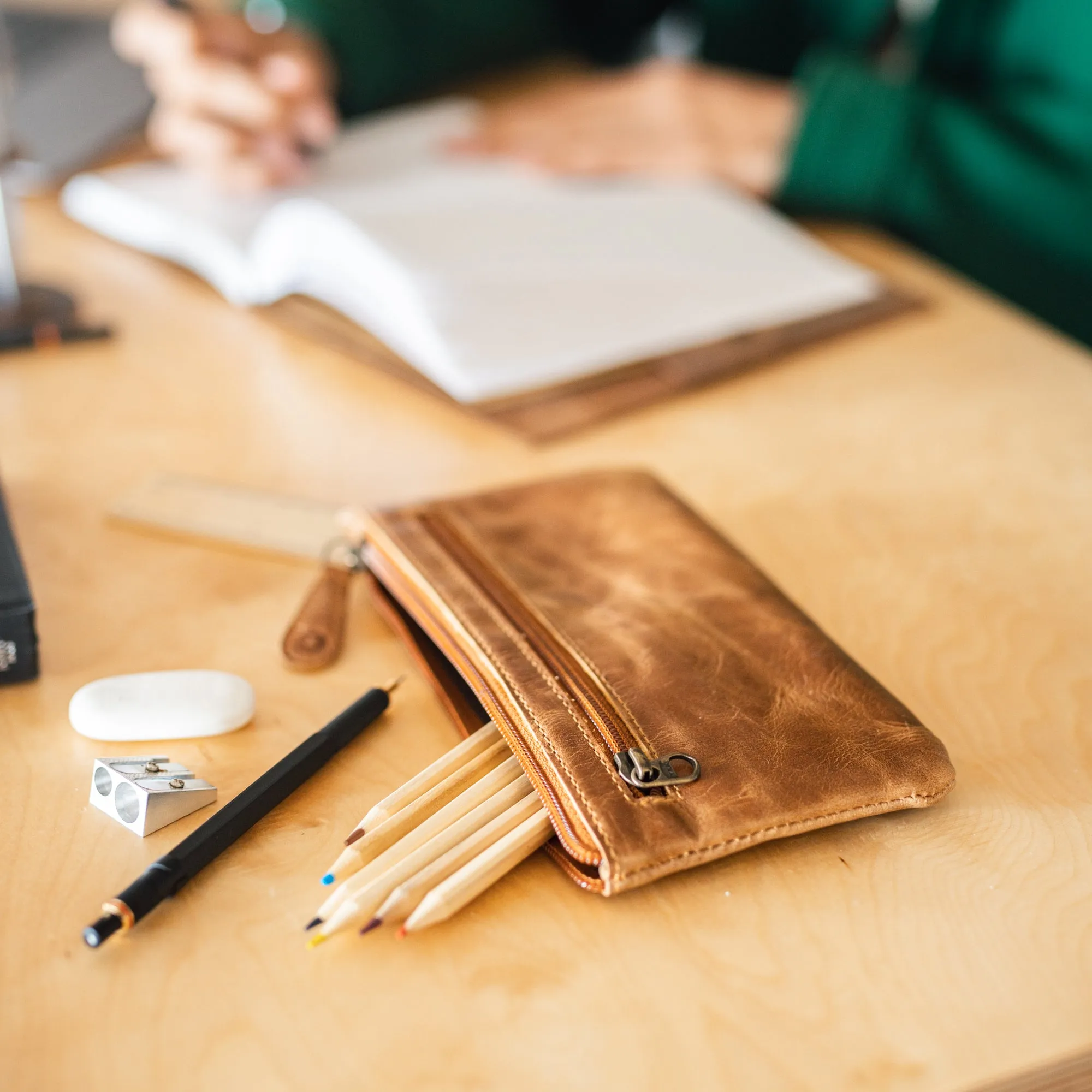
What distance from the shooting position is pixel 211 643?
0.64 metres

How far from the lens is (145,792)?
51cm

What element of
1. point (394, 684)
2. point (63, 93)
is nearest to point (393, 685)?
point (394, 684)

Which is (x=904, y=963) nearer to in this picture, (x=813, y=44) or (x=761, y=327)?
(x=761, y=327)

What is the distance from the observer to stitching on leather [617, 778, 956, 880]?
1.55 feet

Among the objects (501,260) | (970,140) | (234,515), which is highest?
(970,140)

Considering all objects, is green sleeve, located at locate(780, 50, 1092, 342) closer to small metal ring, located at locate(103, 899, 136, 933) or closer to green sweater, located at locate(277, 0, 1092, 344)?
green sweater, located at locate(277, 0, 1092, 344)

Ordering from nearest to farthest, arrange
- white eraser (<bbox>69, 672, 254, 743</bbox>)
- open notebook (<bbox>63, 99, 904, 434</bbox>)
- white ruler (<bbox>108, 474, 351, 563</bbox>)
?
1. white eraser (<bbox>69, 672, 254, 743</bbox>)
2. white ruler (<bbox>108, 474, 351, 563</bbox>)
3. open notebook (<bbox>63, 99, 904, 434</bbox>)

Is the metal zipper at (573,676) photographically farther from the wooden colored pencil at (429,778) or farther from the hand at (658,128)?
the hand at (658,128)

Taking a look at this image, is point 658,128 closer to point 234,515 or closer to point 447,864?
point 234,515

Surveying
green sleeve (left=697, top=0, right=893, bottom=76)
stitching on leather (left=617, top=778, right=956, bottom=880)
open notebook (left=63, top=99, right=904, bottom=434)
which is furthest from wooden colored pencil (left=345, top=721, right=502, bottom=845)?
green sleeve (left=697, top=0, right=893, bottom=76)

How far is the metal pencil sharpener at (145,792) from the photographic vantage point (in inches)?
20.1

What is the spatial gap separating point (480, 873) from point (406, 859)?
0.03 m

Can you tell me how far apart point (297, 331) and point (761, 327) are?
40cm

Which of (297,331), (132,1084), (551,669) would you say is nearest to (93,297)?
(297,331)
